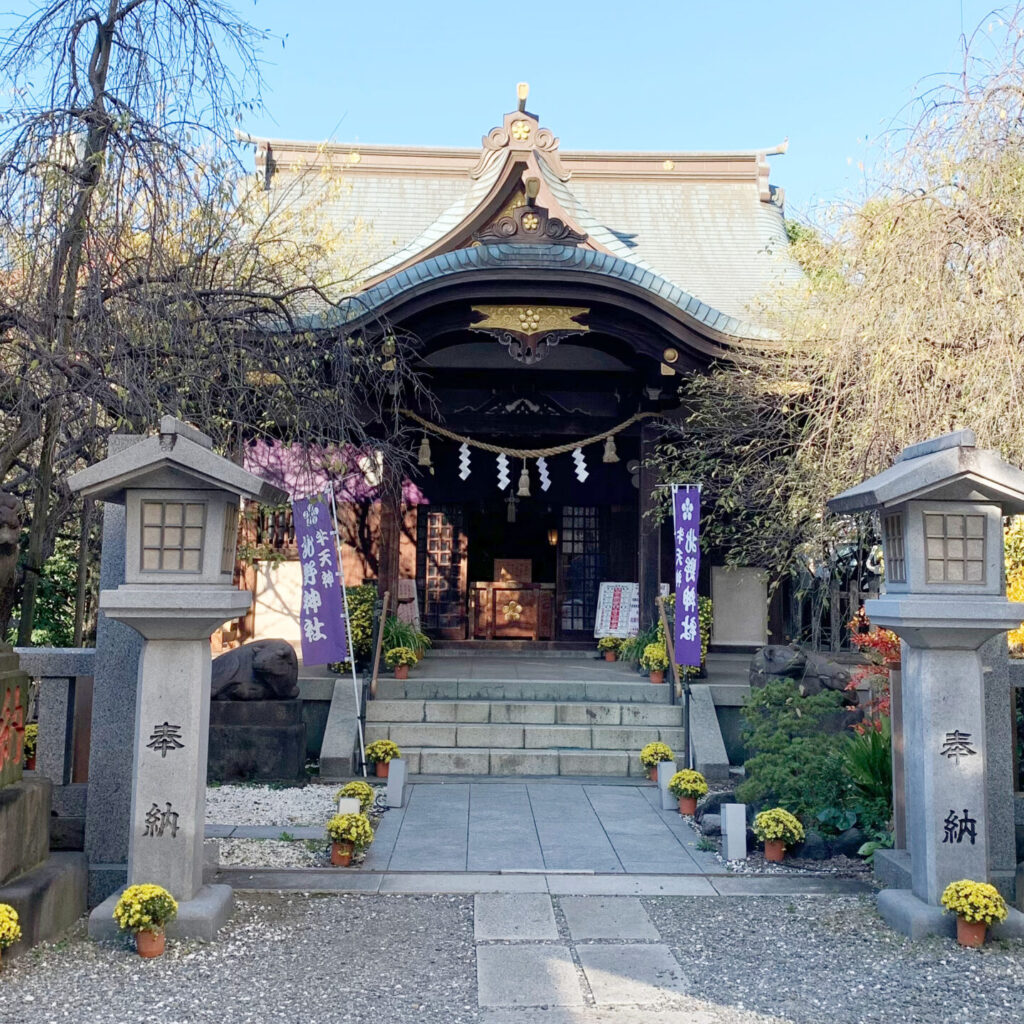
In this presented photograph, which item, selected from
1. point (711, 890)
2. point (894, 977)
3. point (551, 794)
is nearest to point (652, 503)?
point (551, 794)

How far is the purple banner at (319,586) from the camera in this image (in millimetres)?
10000

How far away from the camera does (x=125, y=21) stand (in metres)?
6.39

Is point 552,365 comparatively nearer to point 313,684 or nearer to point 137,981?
point 313,684

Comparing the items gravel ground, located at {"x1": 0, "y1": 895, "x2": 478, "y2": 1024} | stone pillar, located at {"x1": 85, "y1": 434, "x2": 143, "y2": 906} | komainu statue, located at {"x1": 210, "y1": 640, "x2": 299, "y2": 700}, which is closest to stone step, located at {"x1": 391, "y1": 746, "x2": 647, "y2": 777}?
komainu statue, located at {"x1": 210, "y1": 640, "x2": 299, "y2": 700}

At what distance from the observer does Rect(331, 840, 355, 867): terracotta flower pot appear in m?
6.50

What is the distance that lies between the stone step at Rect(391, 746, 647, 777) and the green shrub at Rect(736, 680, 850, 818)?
2.25 metres

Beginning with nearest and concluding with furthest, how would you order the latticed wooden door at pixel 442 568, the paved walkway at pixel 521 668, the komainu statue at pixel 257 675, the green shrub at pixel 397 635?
the komainu statue at pixel 257 675, the paved walkway at pixel 521 668, the green shrub at pixel 397 635, the latticed wooden door at pixel 442 568

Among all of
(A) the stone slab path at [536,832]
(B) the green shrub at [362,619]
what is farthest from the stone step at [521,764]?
(B) the green shrub at [362,619]

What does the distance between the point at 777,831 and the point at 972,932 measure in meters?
1.76

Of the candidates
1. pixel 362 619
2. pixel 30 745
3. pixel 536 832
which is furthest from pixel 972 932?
pixel 362 619

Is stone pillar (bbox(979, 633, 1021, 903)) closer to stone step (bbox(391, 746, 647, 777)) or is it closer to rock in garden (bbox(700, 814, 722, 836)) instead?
rock in garden (bbox(700, 814, 722, 836))

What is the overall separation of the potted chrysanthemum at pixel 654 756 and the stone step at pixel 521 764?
0.25 meters

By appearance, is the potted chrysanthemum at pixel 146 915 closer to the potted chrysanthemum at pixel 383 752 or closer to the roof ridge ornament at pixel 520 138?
the potted chrysanthemum at pixel 383 752

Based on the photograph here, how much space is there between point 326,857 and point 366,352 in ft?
15.7
